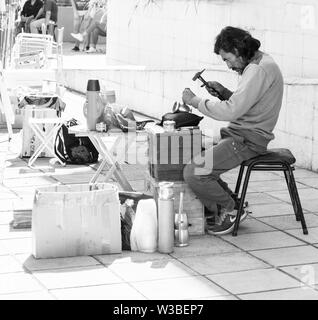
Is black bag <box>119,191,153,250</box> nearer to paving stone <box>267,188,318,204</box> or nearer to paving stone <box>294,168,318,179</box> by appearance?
paving stone <box>267,188,318,204</box>

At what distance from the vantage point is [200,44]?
463 inches

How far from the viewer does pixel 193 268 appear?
600 centimetres

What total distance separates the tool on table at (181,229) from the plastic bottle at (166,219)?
197mm

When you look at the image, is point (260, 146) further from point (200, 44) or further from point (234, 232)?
point (200, 44)

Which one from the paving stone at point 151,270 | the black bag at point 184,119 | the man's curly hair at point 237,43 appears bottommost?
the paving stone at point 151,270

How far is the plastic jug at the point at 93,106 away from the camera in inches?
280

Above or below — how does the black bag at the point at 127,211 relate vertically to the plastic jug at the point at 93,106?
below

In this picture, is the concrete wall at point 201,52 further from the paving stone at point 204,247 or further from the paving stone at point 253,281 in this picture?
the paving stone at point 253,281

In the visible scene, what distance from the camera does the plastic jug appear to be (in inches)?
280

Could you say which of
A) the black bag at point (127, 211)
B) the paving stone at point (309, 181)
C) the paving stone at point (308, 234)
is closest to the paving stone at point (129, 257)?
the black bag at point (127, 211)

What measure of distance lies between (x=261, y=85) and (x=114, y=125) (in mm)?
1294

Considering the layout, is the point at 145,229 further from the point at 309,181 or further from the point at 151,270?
the point at 309,181

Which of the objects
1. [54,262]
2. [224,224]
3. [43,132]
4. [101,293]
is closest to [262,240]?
[224,224]
